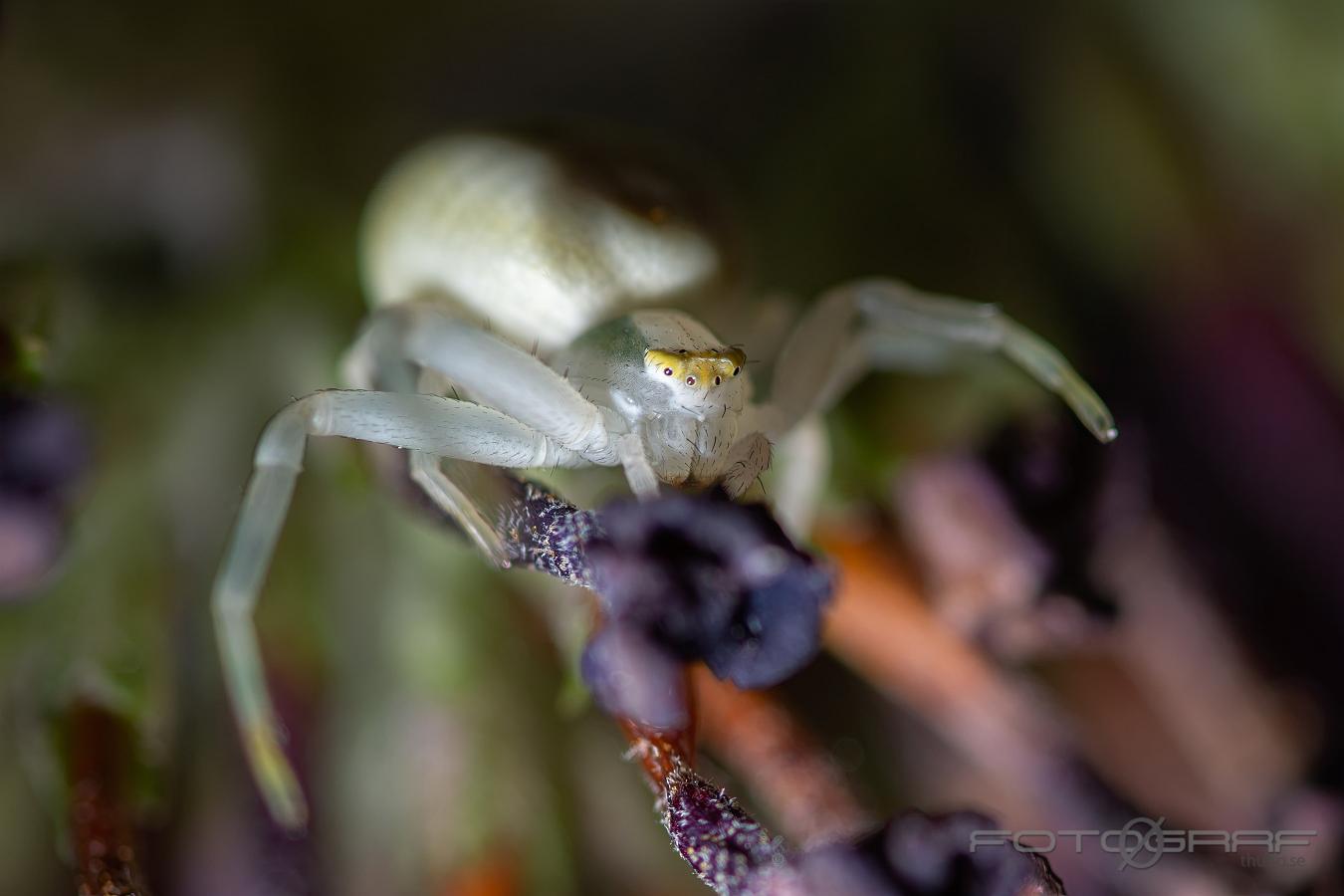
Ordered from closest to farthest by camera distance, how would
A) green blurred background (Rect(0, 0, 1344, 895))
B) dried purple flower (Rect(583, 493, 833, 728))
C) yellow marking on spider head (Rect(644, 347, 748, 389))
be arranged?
dried purple flower (Rect(583, 493, 833, 728)), yellow marking on spider head (Rect(644, 347, 748, 389)), green blurred background (Rect(0, 0, 1344, 895))

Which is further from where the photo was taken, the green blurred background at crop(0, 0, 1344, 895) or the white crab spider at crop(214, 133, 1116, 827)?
the green blurred background at crop(0, 0, 1344, 895)

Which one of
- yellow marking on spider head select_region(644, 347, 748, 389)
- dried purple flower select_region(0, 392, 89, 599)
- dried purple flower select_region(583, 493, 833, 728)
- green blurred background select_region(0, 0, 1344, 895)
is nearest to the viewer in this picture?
dried purple flower select_region(583, 493, 833, 728)

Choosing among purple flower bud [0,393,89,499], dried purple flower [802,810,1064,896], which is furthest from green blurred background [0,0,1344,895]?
dried purple flower [802,810,1064,896]

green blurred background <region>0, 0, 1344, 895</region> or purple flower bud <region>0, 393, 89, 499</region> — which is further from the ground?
green blurred background <region>0, 0, 1344, 895</region>

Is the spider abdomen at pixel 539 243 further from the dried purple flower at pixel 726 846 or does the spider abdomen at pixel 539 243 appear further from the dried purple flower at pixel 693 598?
the dried purple flower at pixel 726 846

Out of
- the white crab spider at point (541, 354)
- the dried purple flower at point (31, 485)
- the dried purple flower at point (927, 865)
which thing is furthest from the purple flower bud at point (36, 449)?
the dried purple flower at point (927, 865)

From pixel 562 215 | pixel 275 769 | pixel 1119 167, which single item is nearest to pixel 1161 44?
pixel 1119 167

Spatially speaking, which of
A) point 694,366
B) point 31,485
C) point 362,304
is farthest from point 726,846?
point 362,304

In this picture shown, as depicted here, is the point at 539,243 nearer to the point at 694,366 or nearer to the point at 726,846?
the point at 694,366

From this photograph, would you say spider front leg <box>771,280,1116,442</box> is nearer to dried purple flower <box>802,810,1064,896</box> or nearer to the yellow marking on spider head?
the yellow marking on spider head
